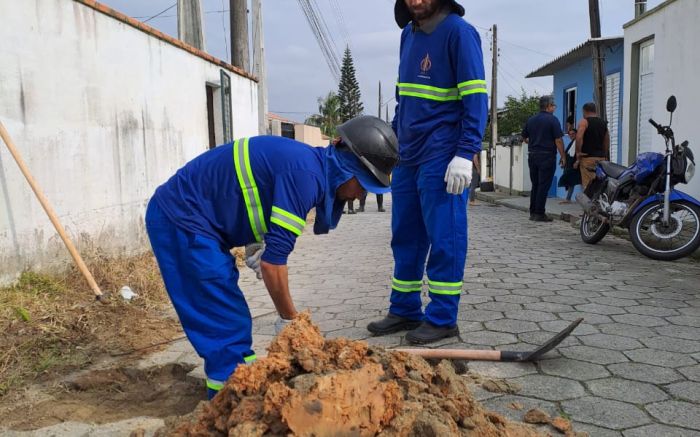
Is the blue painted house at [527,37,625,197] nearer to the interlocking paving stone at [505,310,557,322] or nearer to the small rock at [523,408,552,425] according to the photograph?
the interlocking paving stone at [505,310,557,322]

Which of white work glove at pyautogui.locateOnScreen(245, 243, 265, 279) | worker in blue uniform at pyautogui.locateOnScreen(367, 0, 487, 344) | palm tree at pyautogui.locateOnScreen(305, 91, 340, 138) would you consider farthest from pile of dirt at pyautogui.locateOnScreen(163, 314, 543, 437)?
palm tree at pyautogui.locateOnScreen(305, 91, 340, 138)

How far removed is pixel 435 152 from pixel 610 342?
1.59 meters

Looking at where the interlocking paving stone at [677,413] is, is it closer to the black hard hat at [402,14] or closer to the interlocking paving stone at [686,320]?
the interlocking paving stone at [686,320]

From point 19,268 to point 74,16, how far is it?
2.37 meters

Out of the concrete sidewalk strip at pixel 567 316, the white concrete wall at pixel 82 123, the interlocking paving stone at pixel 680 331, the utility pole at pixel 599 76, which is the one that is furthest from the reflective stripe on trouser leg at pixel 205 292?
the utility pole at pixel 599 76

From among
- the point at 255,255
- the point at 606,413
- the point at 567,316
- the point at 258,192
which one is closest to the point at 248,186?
the point at 258,192

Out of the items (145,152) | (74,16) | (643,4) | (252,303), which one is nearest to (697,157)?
(643,4)

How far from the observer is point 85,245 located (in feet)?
17.1

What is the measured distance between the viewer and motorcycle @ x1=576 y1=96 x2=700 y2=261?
6.08 m

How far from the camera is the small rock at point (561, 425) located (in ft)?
7.72

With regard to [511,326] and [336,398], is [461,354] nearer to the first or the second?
[511,326]

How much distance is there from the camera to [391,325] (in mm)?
3760

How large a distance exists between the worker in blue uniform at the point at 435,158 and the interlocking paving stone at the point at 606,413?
1004mm

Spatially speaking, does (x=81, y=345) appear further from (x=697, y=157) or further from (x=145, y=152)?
(x=697, y=157)
